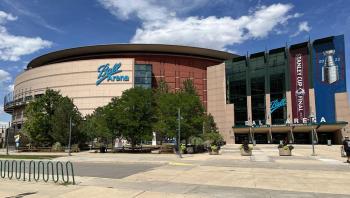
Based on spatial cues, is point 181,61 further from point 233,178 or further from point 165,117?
point 233,178

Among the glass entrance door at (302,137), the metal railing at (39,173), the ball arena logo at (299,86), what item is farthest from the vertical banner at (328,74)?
the metal railing at (39,173)

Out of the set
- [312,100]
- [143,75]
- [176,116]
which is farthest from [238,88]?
[176,116]

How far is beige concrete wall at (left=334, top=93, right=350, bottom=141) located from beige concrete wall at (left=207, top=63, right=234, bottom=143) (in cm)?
2427

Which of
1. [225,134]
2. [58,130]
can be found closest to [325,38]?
[225,134]

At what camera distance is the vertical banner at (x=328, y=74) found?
75.9 metres

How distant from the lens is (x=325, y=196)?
1216 cm

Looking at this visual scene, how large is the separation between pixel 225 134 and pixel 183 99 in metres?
49.2

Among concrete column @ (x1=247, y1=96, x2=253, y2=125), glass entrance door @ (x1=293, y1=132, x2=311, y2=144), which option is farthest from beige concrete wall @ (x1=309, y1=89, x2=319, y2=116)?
concrete column @ (x1=247, y1=96, x2=253, y2=125)

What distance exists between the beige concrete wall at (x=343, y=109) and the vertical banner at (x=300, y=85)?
5.90 metres

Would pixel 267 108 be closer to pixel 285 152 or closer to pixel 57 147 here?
pixel 57 147

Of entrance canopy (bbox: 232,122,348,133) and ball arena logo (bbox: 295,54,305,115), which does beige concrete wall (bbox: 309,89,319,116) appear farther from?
entrance canopy (bbox: 232,122,348,133)

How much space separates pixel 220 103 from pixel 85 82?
122 ft

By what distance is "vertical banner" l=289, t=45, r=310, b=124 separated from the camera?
7944 centimetres

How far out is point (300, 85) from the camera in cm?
8019
